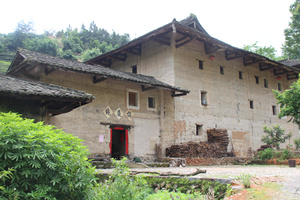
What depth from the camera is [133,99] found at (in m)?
15.5

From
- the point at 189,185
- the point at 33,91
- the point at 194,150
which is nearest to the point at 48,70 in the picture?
the point at 33,91

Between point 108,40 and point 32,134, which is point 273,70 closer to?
point 32,134

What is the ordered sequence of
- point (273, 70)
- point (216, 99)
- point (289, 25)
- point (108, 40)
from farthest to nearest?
1. point (108, 40)
2. point (289, 25)
3. point (273, 70)
4. point (216, 99)

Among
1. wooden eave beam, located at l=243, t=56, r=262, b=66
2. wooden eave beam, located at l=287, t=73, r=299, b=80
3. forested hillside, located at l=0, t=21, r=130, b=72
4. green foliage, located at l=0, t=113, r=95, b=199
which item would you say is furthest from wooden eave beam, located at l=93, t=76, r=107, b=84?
forested hillside, located at l=0, t=21, r=130, b=72

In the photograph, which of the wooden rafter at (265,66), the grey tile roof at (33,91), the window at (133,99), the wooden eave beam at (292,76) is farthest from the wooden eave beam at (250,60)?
the grey tile roof at (33,91)

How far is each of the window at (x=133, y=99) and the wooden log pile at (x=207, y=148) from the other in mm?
2977

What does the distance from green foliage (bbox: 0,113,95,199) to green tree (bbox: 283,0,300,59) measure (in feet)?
127

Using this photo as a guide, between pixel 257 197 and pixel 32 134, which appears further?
pixel 257 197

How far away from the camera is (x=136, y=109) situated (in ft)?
49.8

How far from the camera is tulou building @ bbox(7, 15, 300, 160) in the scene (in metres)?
12.9

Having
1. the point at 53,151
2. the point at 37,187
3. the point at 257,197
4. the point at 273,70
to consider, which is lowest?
the point at 257,197

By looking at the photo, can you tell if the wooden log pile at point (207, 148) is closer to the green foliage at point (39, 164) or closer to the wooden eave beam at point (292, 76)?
the green foliage at point (39, 164)

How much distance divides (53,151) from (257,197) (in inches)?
139

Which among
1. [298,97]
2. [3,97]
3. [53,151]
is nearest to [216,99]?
[298,97]
